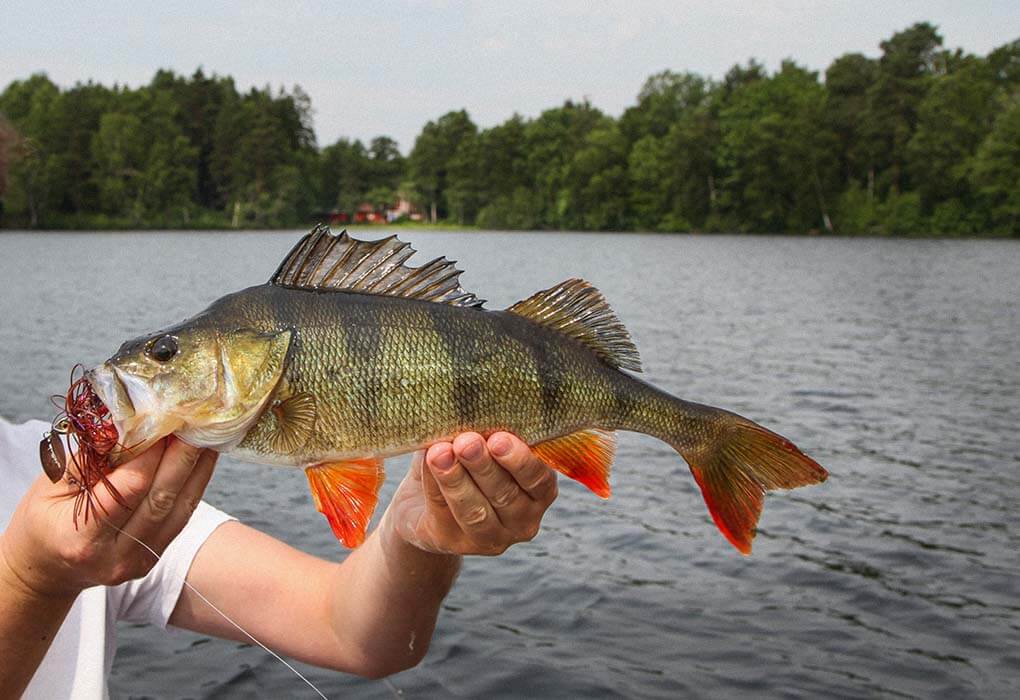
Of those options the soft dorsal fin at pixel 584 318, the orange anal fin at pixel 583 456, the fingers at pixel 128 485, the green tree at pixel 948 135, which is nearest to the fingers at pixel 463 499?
the orange anal fin at pixel 583 456

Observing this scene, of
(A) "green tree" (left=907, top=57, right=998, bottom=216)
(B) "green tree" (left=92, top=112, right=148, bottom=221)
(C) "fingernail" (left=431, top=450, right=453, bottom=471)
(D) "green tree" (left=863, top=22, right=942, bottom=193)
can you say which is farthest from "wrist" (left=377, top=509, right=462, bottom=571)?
(B) "green tree" (left=92, top=112, right=148, bottom=221)

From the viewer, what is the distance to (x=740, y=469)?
299cm

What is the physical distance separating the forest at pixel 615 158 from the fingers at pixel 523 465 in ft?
256

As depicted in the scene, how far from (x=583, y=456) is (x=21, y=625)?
155 cm

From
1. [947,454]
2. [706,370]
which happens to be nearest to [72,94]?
[706,370]

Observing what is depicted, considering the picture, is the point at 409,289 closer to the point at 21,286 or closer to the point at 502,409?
the point at 502,409

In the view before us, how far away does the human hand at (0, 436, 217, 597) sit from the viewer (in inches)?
88.8

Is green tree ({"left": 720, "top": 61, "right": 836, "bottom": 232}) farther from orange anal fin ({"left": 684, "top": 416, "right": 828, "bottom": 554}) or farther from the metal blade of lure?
the metal blade of lure

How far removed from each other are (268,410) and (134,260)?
53.0 m

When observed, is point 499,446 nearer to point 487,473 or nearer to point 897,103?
point 487,473

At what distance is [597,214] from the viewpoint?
101188mm

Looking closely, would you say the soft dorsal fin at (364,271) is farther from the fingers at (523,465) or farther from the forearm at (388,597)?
the forearm at (388,597)

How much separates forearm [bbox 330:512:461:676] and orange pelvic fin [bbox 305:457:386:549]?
428mm

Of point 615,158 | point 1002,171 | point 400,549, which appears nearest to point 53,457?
point 400,549
